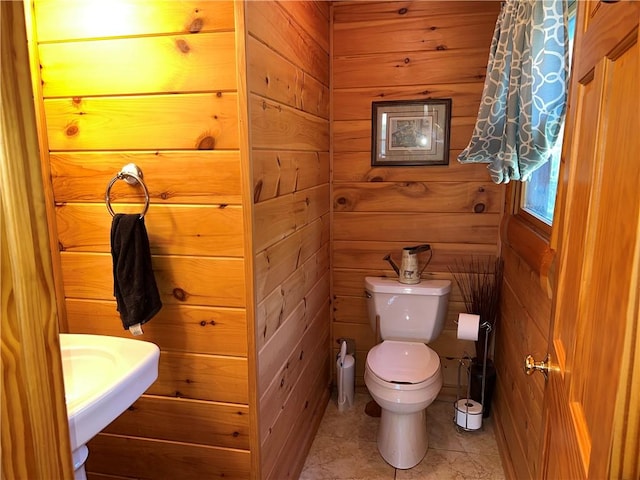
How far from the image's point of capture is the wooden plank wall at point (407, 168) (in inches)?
96.2

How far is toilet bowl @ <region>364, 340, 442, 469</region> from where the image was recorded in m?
2.13

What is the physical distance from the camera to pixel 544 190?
198cm

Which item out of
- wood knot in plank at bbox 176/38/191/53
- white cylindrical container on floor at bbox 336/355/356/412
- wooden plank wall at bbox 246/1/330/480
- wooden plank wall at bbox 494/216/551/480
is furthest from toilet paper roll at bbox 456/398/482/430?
wood knot in plank at bbox 176/38/191/53

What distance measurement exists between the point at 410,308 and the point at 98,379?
→ 1642mm

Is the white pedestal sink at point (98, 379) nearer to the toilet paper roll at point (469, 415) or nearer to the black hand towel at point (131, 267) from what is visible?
the black hand towel at point (131, 267)

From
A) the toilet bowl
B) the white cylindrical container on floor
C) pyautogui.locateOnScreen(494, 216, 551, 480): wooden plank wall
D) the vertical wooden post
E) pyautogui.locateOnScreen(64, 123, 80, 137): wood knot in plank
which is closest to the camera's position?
the vertical wooden post

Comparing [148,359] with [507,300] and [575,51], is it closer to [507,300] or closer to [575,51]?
[575,51]

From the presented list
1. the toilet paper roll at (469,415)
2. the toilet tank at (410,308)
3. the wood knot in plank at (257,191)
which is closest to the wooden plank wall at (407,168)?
the toilet tank at (410,308)

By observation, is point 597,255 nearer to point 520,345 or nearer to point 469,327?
point 520,345

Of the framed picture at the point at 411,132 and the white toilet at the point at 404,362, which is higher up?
the framed picture at the point at 411,132

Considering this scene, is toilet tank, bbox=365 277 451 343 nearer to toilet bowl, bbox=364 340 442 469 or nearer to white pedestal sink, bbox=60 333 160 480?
toilet bowl, bbox=364 340 442 469

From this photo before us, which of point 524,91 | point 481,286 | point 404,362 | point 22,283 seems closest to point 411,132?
point 481,286

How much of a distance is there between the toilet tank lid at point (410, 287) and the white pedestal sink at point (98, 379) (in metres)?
1.42

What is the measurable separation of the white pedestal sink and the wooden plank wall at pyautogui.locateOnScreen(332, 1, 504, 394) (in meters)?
1.54
